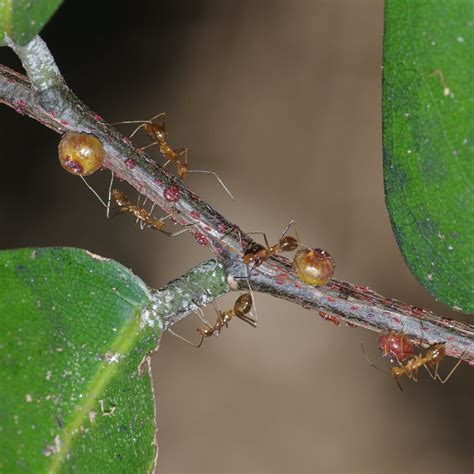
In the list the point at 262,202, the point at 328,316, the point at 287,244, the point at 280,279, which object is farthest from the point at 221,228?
the point at 262,202

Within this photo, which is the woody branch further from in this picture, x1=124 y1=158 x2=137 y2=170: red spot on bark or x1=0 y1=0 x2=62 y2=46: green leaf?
x1=0 y1=0 x2=62 y2=46: green leaf

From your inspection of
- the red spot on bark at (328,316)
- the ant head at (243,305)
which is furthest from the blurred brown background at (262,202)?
the red spot on bark at (328,316)

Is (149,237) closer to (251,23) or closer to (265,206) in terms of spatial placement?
(265,206)

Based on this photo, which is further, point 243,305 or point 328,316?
point 243,305

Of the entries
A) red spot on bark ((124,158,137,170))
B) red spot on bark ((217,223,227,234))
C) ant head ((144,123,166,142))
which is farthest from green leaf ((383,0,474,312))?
ant head ((144,123,166,142))

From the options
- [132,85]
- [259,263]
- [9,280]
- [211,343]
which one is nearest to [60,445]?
[9,280]

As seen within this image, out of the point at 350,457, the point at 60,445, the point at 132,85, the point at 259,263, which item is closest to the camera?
the point at 60,445

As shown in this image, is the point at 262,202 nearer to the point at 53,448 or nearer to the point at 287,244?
the point at 287,244
